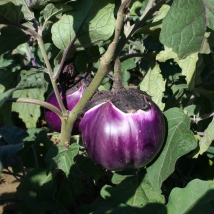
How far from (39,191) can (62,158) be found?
0.15 m

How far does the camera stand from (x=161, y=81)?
3.66ft

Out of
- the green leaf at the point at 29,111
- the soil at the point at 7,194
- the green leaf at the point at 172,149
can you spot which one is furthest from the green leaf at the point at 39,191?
the green leaf at the point at 29,111

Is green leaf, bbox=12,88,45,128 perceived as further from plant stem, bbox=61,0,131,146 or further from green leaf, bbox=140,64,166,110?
plant stem, bbox=61,0,131,146

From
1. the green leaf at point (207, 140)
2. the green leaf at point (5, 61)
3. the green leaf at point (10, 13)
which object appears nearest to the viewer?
the green leaf at point (10, 13)

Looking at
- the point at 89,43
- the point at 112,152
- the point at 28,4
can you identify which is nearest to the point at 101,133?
the point at 112,152

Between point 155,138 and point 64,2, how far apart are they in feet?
1.15

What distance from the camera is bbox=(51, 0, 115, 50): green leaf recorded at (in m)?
0.88

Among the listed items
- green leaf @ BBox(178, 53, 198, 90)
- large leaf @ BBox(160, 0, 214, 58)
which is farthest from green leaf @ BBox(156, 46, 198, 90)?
large leaf @ BBox(160, 0, 214, 58)

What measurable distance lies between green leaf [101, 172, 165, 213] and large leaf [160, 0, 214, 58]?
487 millimetres

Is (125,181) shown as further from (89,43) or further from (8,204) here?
(8,204)

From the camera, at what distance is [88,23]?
0.89m

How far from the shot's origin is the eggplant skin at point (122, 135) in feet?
2.74

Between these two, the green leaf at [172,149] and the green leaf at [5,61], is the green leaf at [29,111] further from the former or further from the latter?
the green leaf at [172,149]

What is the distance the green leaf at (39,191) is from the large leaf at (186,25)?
0.48m
